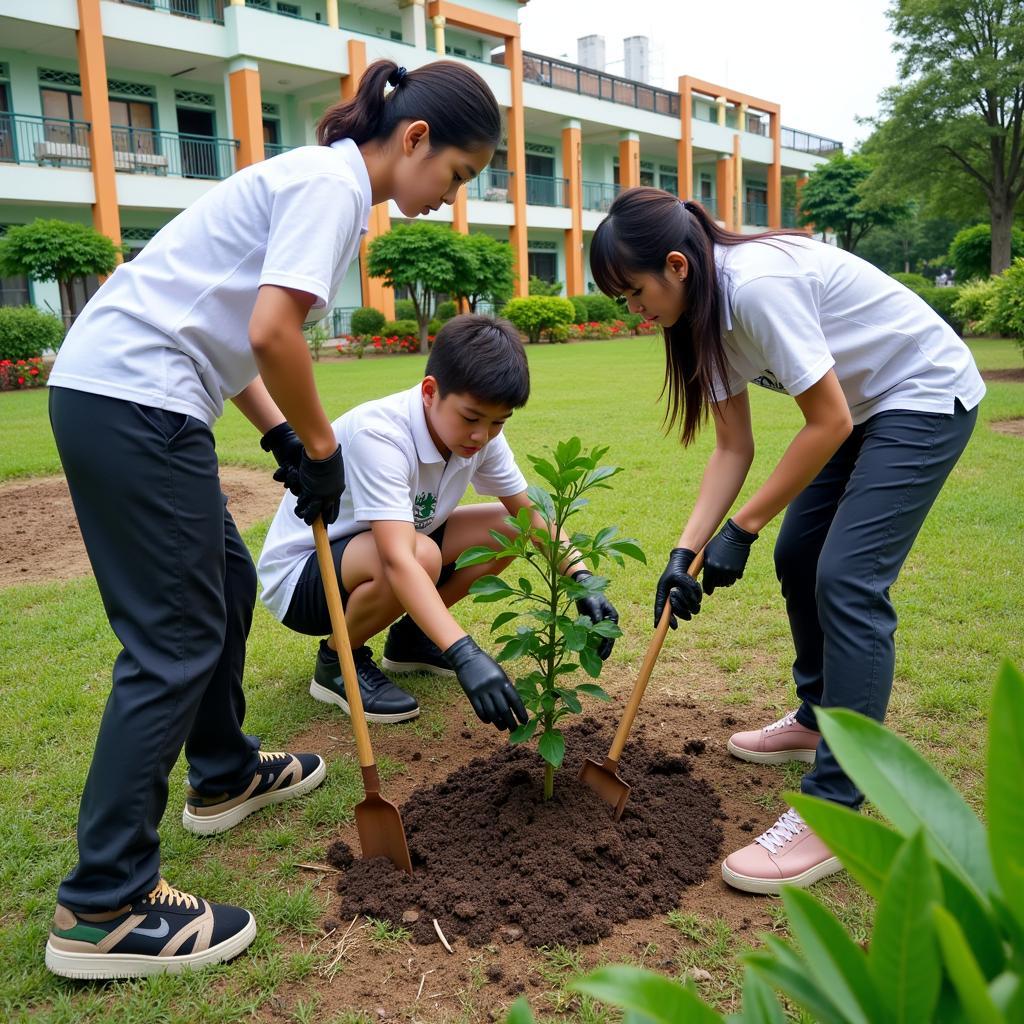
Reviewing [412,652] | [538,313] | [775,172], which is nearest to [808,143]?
[775,172]

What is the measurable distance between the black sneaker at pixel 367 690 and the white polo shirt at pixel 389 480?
0.26m

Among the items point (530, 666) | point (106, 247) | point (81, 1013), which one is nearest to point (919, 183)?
point (106, 247)

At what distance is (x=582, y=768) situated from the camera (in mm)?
2717

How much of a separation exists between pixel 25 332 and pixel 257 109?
9534mm

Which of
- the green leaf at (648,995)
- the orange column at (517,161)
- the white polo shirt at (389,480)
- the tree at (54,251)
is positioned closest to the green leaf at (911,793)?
the green leaf at (648,995)

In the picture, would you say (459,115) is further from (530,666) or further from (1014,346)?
(1014,346)

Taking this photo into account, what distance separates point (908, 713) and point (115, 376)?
2589 millimetres

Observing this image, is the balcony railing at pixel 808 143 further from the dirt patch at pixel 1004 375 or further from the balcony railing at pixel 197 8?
the dirt patch at pixel 1004 375

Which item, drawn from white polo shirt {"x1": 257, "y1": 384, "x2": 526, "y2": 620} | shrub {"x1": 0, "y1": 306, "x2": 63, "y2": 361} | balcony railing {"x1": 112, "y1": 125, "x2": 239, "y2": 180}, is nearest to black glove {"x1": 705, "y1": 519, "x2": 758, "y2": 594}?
white polo shirt {"x1": 257, "y1": 384, "x2": 526, "y2": 620}

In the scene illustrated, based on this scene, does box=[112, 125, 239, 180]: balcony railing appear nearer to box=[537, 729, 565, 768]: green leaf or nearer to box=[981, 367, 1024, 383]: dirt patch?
box=[981, 367, 1024, 383]: dirt patch

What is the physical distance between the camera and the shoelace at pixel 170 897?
207 cm

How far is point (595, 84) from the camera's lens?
107 ft

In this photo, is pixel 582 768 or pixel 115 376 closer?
pixel 115 376

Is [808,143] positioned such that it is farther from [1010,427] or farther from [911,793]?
[911,793]
